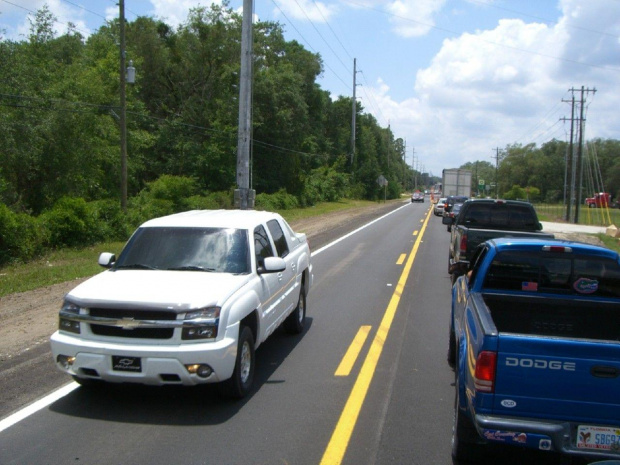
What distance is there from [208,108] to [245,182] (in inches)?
1256

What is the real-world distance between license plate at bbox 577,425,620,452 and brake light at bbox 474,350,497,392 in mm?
607

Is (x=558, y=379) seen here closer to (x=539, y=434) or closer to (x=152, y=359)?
(x=539, y=434)

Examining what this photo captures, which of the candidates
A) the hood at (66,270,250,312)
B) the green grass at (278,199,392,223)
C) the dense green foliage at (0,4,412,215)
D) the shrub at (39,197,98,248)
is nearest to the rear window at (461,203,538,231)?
the hood at (66,270,250,312)

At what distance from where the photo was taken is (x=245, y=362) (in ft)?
20.2

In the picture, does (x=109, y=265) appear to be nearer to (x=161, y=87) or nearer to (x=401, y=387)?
(x=401, y=387)

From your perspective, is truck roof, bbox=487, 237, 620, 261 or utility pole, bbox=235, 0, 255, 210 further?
utility pole, bbox=235, 0, 255, 210

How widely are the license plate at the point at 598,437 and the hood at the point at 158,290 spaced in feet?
10.4

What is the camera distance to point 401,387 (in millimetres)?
6531

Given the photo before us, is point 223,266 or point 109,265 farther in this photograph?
point 109,265

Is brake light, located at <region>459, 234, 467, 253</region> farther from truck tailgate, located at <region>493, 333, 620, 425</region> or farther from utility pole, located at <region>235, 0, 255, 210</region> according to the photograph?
utility pole, located at <region>235, 0, 255, 210</region>

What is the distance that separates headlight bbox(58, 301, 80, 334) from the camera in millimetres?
5734

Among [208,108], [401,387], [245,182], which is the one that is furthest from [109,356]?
[208,108]

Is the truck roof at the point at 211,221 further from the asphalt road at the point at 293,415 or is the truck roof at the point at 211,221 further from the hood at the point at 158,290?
the asphalt road at the point at 293,415

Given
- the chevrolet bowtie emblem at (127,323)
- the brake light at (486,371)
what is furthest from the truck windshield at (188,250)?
the brake light at (486,371)
